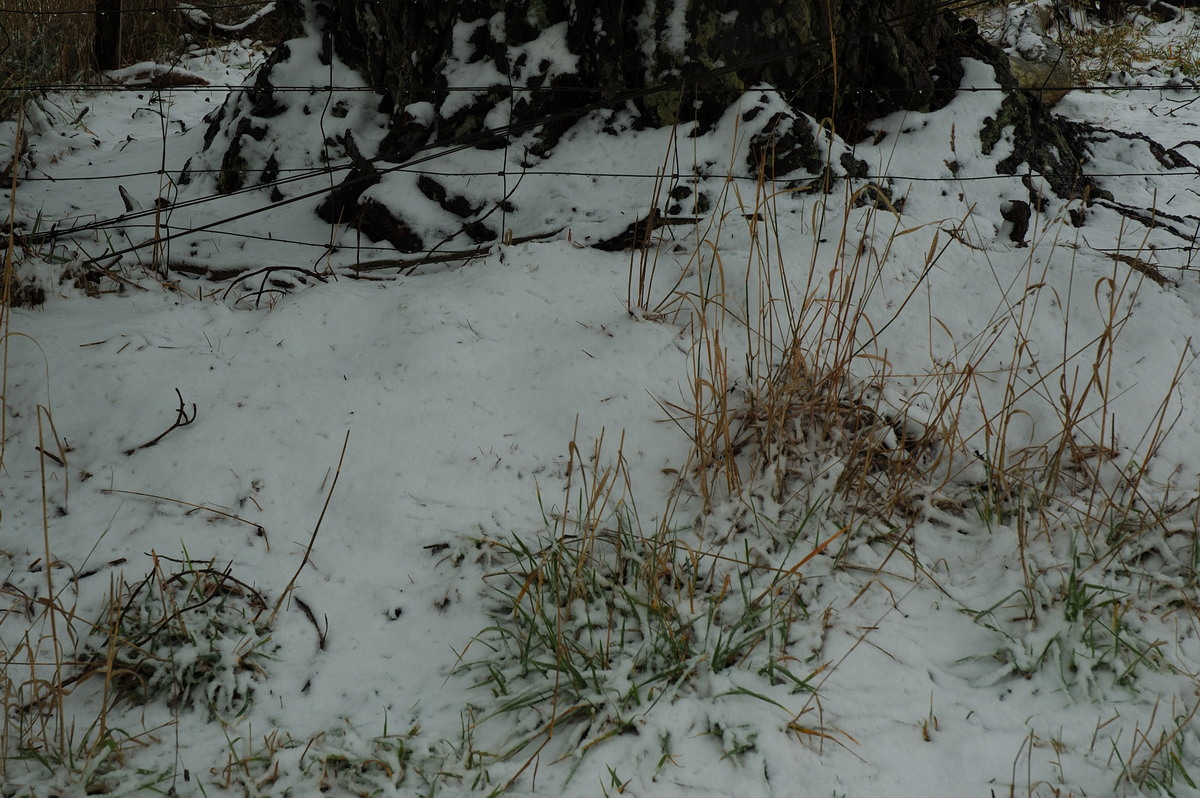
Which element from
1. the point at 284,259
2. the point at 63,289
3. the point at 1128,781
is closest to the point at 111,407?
the point at 63,289

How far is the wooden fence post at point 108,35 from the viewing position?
4793 millimetres

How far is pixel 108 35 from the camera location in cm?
490

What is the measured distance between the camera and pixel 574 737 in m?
1.31

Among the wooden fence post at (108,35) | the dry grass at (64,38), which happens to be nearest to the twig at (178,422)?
the dry grass at (64,38)

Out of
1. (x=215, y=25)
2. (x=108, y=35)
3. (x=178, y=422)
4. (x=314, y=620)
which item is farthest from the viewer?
(x=215, y=25)

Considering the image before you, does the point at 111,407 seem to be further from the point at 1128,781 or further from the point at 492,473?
the point at 1128,781

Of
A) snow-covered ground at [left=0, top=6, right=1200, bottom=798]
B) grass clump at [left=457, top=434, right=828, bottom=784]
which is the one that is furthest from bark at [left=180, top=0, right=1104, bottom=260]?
grass clump at [left=457, top=434, right=828, bottom=784]

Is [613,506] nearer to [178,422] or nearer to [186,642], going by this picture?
[186,642]

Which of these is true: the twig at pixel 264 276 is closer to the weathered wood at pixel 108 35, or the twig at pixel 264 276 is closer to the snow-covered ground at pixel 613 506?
the snow-covered ground at pixel 613 506

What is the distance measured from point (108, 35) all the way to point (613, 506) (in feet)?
15.8

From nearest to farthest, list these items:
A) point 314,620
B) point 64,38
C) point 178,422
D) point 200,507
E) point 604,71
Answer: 1. point 314,620
2. point 200,507
3. point 178,422
4. point 604,71
5. point 64,38

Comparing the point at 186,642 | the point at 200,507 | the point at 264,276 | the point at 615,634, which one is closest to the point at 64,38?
the point at 264,276

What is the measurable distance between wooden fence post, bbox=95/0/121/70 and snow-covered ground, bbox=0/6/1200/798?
3.04 metres

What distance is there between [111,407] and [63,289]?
59 centimetres
